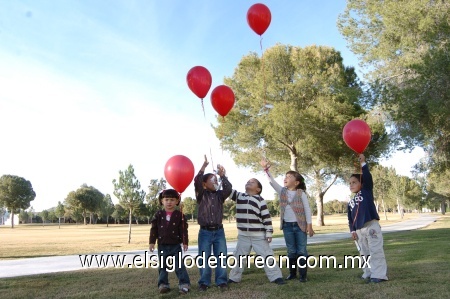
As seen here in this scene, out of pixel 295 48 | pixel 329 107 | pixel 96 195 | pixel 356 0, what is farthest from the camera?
pixel 96 195

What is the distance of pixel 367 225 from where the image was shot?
16.6 feet

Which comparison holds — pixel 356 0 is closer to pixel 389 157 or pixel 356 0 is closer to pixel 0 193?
pixel 389 157

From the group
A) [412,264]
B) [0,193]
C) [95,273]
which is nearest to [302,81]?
[412,264]

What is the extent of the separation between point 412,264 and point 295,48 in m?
16.5

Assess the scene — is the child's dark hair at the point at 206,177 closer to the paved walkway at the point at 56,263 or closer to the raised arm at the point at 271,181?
the raised arm at the point at 271,181

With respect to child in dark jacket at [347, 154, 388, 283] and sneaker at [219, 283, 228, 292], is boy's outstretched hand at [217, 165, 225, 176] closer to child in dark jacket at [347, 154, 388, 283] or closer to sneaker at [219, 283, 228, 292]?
sneaker at [219, 283, 228, 292]

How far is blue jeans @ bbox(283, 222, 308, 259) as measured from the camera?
17.4 ft

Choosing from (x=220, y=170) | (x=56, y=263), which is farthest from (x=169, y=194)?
(x=56, y=263)

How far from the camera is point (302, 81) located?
18.9 metres

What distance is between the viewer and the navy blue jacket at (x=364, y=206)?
5008mm

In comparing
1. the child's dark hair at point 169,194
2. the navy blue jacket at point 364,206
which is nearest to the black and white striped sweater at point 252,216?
the child's dark hair at point 169,194

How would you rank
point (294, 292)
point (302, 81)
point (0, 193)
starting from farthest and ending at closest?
point (0, 193) < point (302, 81) < point (294, 292)

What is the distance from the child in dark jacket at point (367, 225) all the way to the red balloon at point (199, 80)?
112 inches

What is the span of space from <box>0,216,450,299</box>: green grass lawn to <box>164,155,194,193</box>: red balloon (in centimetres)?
148
